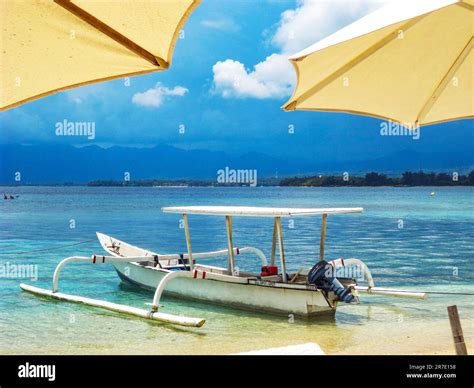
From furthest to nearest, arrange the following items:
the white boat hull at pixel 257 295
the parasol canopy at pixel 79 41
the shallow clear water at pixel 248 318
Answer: the white boat hull at pixel 257 295 → the shallow clear water at pixel 248 318 → the parasol canopy at pixel 79 41

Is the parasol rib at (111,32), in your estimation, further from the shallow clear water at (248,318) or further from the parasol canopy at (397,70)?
the shallow clear water at (248,318)

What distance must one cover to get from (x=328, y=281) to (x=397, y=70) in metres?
6.10

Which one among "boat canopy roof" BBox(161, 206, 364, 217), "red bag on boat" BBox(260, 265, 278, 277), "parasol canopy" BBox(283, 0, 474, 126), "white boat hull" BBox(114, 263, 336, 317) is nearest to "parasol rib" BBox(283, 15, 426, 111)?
"parasol canopy" BBox(283, 0, 474, 126)

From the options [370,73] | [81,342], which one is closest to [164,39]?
[370,73]

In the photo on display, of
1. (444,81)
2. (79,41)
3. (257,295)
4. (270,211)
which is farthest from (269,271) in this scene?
(79,41)

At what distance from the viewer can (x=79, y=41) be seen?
15.6ft

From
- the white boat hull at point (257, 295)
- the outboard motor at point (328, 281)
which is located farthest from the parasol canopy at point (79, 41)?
the white boat hull at point (257, 295)

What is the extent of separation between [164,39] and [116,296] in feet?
46.2

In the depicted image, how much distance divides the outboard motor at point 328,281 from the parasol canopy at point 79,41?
7392mm

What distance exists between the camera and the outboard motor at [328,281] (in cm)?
1166

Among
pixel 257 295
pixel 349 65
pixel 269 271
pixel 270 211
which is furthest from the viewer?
pixel 269 271

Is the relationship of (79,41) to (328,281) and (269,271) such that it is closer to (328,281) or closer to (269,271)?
(328,281)
